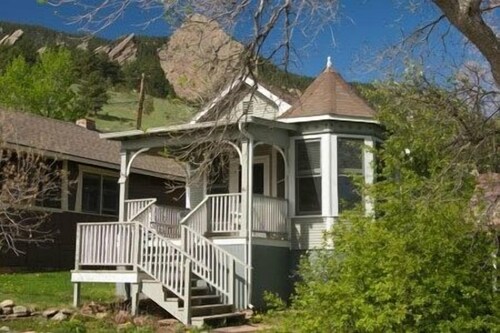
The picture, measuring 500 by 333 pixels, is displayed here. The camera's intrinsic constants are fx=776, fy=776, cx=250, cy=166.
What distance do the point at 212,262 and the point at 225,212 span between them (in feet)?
6.63

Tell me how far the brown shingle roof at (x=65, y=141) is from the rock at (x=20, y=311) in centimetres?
659

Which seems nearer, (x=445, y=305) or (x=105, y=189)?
(x=445, y=305)

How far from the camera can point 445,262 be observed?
970 centimetres

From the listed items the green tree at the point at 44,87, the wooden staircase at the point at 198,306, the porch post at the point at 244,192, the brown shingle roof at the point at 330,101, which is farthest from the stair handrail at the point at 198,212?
the green tree at the point at 44,87

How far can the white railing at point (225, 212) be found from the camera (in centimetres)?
1772

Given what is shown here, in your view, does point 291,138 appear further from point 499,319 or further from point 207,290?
point 499,319

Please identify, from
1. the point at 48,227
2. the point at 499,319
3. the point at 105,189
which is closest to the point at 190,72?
the point at 499,319

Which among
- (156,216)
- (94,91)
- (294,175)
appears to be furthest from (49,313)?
(94,91)

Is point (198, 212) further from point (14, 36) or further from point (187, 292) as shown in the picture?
point (14, 36)

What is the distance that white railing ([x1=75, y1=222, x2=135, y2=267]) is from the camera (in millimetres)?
16297

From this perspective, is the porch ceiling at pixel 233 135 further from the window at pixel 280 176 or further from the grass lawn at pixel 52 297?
the grass lawn at pixel 52 297

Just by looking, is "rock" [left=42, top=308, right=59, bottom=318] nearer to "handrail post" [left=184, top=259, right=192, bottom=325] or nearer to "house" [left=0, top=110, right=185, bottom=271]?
"handrail post" [left=184, top=259, right=192, bottom=325]

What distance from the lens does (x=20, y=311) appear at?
1496 cm

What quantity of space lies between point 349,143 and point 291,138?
6.87 ft
